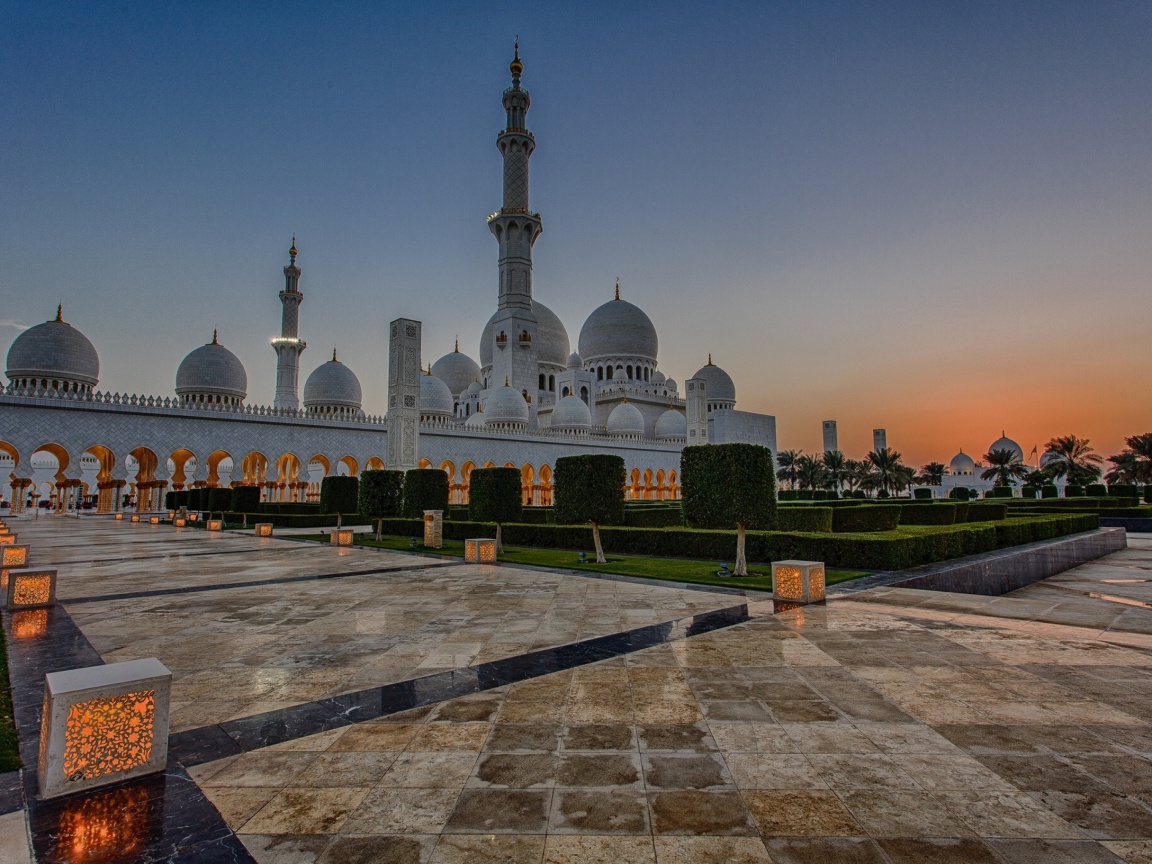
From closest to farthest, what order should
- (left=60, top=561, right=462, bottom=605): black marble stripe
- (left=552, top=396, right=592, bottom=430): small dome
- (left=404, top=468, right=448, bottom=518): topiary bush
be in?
(left=60, top=561, right=462, bottom=605): black marble stripe → (left=404, top=468, right=448, bottom=518): topiary bush → (left=552, top=396, right=592, bottom=430): small dome

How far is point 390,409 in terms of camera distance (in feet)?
94.7

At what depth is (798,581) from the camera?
7.41 metres

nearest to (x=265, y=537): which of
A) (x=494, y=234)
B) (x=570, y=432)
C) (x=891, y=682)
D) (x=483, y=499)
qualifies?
(x=483, y=499)

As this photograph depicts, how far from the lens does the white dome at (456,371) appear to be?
52.5 meters

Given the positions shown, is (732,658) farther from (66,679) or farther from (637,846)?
(66,679)

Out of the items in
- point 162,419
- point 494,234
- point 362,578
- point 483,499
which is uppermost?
point 494,234

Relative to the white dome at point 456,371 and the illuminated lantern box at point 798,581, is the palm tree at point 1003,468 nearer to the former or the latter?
the white dome at point 456,371

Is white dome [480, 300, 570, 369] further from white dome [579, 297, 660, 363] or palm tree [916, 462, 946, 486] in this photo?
palm tree [916, 462, 946, 486]

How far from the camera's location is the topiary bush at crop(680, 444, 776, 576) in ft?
34.0

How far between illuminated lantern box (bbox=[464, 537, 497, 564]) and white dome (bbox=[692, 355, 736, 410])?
4720 cm

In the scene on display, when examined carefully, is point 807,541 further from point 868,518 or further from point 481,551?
point 868,518

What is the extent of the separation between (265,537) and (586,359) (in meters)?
38.6

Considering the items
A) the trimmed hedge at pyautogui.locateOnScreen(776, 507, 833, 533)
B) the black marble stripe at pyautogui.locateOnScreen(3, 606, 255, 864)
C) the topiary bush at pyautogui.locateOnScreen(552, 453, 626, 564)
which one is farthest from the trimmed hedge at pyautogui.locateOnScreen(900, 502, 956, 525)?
the black marble stripe at pyautogui.locateOnScreen(3, 606, 255, 864)

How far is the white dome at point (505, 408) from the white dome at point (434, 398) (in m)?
2.70
